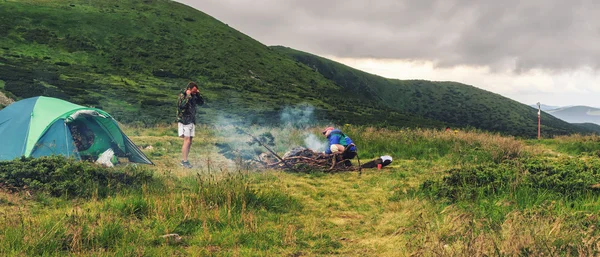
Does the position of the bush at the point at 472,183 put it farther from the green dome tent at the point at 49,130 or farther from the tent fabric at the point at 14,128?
the tent fabric at the point at 14,128

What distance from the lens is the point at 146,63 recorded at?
238ft

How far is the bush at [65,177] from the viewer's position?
21.0 ft

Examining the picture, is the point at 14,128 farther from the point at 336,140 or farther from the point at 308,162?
the point at 336,140

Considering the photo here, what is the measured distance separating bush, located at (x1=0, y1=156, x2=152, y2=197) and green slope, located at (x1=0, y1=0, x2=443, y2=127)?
1235 inches

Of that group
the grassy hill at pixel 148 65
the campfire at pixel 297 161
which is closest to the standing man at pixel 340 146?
the campfire at pixel 297 161

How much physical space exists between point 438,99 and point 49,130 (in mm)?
165656

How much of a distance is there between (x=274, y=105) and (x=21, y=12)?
180ft

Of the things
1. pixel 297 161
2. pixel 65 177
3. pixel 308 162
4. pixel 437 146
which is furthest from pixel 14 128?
pixel 437 146

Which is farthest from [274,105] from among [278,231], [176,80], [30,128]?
[278,231]

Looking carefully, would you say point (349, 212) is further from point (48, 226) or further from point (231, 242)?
point (48, 226)

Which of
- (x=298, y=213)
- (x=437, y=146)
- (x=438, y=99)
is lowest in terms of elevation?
(x=298, y=213)

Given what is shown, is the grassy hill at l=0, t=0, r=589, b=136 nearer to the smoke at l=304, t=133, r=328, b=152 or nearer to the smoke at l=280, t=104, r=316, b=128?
the smoke at l=280, t=104, r=316, b=128

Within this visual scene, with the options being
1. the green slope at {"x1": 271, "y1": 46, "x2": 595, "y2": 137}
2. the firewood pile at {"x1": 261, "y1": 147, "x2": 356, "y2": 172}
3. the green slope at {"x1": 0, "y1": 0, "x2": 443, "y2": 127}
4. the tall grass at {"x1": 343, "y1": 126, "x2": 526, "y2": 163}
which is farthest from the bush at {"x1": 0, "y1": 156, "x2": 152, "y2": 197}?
the green slope at {"x1": 271, "y1": 46, "x2": 595, "y2": 137}

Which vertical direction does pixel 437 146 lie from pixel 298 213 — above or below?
above
